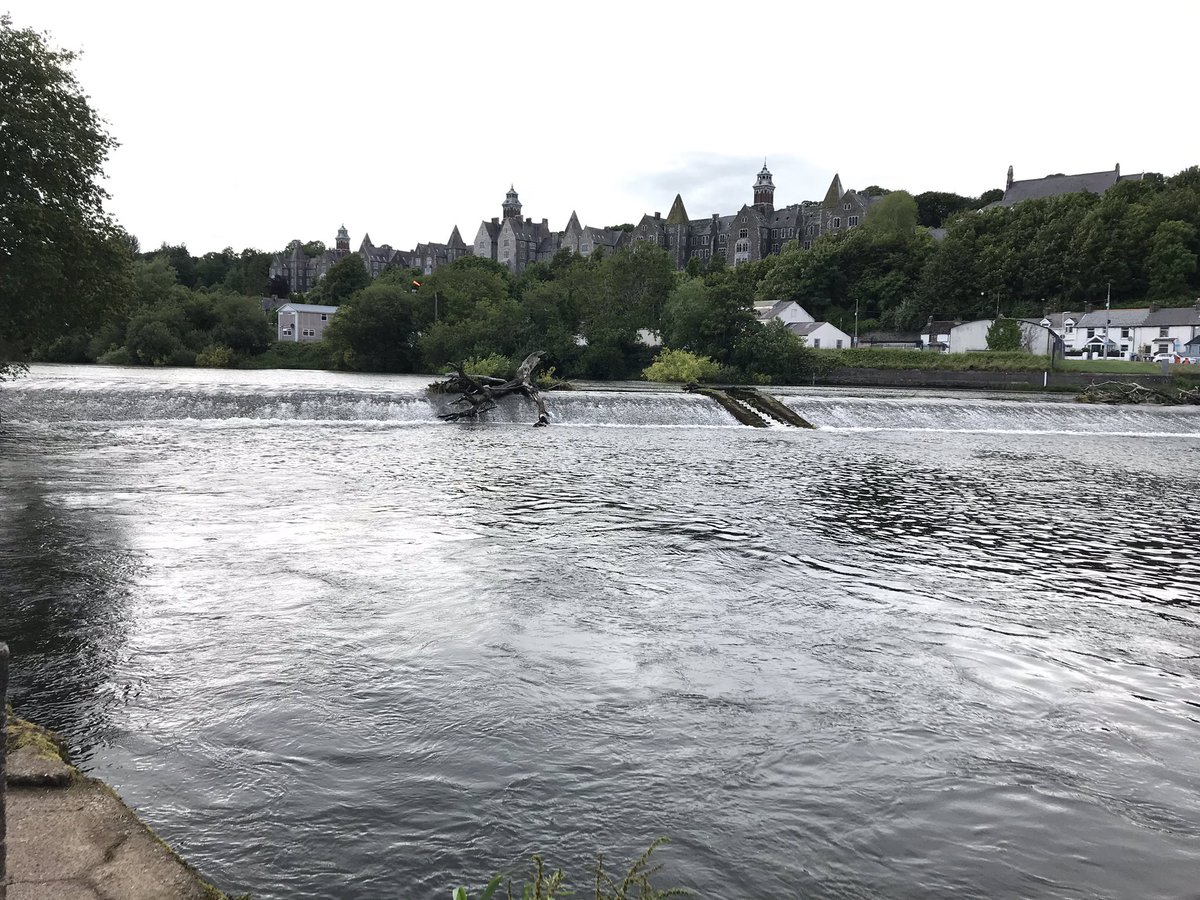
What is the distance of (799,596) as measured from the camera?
1012 cm

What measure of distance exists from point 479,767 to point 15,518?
34.9ft

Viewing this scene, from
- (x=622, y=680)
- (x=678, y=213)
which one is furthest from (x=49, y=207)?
(x=678, y=213)

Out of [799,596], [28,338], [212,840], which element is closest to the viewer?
[212,840]

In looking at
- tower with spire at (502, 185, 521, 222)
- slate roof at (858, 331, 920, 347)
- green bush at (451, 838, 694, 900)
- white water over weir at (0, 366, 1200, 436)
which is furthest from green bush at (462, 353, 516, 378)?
tower with spire at (502, 185, 521, 222)

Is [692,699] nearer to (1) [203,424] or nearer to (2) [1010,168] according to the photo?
(1) [203,424]

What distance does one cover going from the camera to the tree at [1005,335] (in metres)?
81.1

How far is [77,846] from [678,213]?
169 metres

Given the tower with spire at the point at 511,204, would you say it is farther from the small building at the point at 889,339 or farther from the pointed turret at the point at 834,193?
the small building at the point at 889,339

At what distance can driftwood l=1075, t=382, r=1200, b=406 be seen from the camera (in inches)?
1663

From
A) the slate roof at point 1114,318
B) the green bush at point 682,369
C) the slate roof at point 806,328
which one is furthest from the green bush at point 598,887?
the slate roof at point 1114,318

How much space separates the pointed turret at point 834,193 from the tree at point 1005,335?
6331 cm

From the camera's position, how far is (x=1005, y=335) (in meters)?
81.6

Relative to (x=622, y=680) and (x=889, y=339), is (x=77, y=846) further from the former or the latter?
(x=889, y=339)

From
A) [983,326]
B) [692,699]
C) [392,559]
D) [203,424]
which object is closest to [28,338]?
[203,424]
